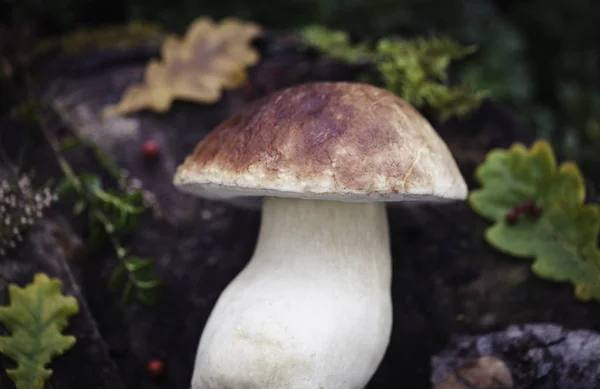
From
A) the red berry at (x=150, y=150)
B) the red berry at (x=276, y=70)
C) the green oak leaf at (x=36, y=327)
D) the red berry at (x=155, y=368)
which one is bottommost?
the red berry at (x=155, y=368)

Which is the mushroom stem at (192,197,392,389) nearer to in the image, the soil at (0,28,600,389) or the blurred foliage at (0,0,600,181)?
the soil at (0,28,600,389)

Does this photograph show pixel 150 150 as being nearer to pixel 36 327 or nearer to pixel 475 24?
pixel 36 327

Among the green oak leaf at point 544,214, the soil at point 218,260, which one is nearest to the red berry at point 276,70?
the soil at point 218,260

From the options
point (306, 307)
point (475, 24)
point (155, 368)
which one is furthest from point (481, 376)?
point (475, 24)

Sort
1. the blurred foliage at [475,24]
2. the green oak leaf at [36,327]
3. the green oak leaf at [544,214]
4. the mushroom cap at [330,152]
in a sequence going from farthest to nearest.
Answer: the blurred foliage at [475,24] → the green oak leaf at [544,214] → the green oak leaf at [36,327] → the mushroom cap at [330,152]

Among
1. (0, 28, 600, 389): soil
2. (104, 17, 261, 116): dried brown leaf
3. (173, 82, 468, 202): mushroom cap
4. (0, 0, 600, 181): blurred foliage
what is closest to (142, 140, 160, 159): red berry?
(0, 28, 600, 389): soil

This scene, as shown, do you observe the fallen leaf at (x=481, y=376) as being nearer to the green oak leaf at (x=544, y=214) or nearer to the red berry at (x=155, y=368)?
the green oak leaf at (x=544, y=214)
